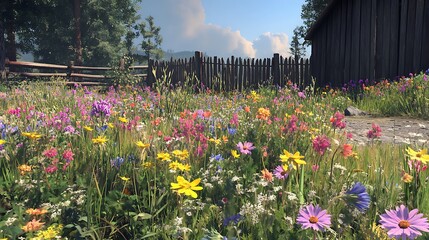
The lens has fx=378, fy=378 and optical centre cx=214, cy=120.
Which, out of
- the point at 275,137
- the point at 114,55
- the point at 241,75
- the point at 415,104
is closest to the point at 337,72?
the point at 241,75

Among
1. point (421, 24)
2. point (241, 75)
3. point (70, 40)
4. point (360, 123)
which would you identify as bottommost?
point (360, 123)

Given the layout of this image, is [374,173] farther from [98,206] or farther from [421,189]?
[98,206]

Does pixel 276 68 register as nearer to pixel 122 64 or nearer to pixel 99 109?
pixel 122 64

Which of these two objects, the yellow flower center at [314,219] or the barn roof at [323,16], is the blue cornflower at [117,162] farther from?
the barn roof at [323,16]

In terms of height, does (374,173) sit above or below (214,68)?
below

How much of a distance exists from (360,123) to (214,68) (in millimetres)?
10470

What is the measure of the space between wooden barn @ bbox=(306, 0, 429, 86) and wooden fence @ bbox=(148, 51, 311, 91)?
3.27 feet

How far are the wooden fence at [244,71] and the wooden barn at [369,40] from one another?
997 mm

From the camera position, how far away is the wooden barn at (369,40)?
1077 centimetres

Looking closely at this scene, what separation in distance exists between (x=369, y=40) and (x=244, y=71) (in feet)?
18.4

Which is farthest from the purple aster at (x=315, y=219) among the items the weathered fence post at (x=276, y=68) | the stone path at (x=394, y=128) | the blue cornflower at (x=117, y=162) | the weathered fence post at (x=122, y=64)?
the weathered fence post at (x=122, y=64)

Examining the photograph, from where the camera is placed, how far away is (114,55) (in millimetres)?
45000

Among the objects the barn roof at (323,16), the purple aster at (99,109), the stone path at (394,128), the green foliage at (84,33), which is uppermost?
the green foliage at (84,33)

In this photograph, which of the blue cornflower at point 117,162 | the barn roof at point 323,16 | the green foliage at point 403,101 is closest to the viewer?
the blue cornflower at point 117,162
